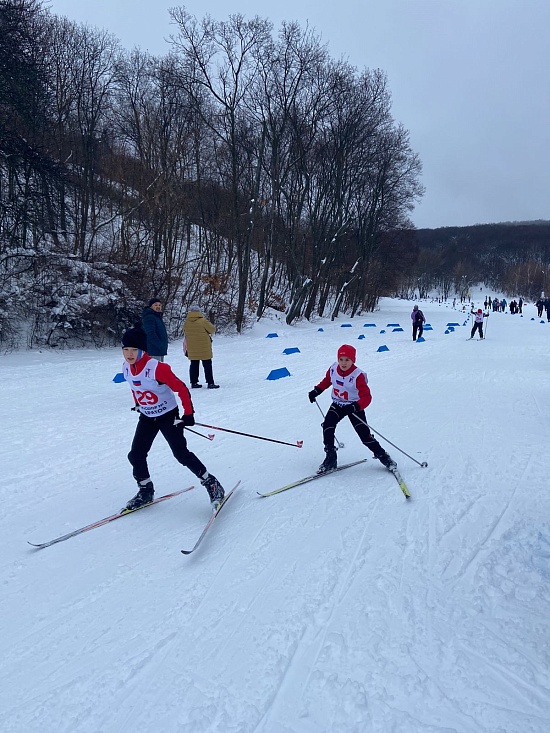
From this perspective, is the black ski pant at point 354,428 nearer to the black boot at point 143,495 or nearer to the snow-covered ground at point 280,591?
the snow-covered ground at point 280,591

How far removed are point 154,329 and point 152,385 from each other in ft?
15.4

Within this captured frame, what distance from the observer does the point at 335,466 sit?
571 centimetres

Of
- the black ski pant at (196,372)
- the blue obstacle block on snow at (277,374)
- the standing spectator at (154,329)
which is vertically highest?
the standing spectator at (154,329)

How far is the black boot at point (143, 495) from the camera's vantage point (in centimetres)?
466

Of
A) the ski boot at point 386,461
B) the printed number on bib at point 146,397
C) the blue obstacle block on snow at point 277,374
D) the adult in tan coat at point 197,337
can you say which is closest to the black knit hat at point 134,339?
the printed number on bib at point 146,397

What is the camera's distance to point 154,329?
29.4ft

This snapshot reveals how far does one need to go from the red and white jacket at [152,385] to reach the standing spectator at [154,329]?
4421 millimetres

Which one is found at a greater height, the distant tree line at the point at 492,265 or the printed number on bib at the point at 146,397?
the distant tree line at the point at 492,265

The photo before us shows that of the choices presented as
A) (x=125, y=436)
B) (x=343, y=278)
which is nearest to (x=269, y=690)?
(x=125, y=436)

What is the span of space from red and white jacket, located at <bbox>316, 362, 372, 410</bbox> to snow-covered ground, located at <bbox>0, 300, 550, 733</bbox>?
89cm

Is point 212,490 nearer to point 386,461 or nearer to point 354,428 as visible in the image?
point 354,428

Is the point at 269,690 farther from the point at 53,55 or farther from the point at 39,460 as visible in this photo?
the point at 53,55

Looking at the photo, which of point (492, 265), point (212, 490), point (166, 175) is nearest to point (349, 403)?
point (212, 490)

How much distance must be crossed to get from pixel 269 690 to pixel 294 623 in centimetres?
54
